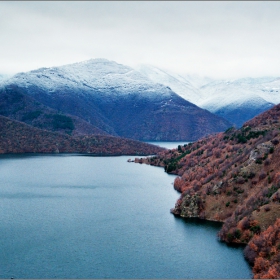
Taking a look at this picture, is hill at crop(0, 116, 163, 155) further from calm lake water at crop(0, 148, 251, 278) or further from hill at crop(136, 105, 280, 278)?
hill at crop(136, 105, 280, 278)

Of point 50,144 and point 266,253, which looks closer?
point 266,253

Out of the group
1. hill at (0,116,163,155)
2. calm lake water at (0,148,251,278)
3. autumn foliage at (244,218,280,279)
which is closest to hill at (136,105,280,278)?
autumn foliage at (244,218,280,279)

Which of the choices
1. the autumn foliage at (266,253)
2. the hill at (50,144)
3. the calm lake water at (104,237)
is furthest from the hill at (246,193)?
the hill at (50,144)

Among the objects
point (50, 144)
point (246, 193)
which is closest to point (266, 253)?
point (246, 193)

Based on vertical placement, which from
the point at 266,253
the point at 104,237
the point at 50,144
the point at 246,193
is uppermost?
the point at 246,193

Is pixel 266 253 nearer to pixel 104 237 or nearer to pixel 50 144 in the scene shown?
pixel 104 237

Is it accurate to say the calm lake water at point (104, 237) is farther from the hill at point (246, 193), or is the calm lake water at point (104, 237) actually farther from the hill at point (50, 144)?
the hill at point (50, 144)

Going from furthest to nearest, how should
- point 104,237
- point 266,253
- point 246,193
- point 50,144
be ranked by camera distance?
point 50,144, point 246,193, point 104,237, point 266,253
